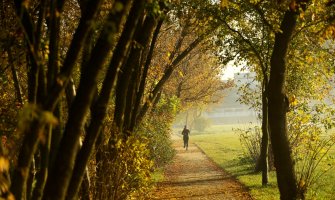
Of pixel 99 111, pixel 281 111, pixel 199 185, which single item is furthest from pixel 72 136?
pixel 199 185

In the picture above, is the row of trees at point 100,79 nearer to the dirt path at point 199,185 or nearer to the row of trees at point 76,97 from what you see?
the row of trees at point 76,97

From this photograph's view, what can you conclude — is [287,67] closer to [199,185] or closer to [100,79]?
[199,185]

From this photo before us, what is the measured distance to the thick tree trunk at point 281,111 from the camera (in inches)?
364

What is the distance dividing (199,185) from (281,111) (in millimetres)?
7389

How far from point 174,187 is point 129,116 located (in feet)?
21.6

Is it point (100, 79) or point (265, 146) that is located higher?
point (100, 79)

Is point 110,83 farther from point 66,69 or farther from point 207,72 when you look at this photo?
point 207,72

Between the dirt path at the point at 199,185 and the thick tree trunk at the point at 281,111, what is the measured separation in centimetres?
374

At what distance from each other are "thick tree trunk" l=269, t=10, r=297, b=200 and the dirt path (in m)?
3.74

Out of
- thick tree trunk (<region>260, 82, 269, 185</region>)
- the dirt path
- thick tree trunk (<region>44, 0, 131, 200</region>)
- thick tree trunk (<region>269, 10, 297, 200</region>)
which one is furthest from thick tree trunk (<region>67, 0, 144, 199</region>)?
thick tree trunk (<region>260, 82, 269, 185</region>)

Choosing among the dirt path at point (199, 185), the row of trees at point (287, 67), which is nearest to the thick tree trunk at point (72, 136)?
the row of trees at point (287, 67)

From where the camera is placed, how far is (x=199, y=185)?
624 inches

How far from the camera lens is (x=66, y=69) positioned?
342cm

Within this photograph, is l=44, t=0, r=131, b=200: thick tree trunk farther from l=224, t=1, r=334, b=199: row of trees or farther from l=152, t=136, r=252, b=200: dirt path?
l=152, t=136, r=252, b=200: dirt path
